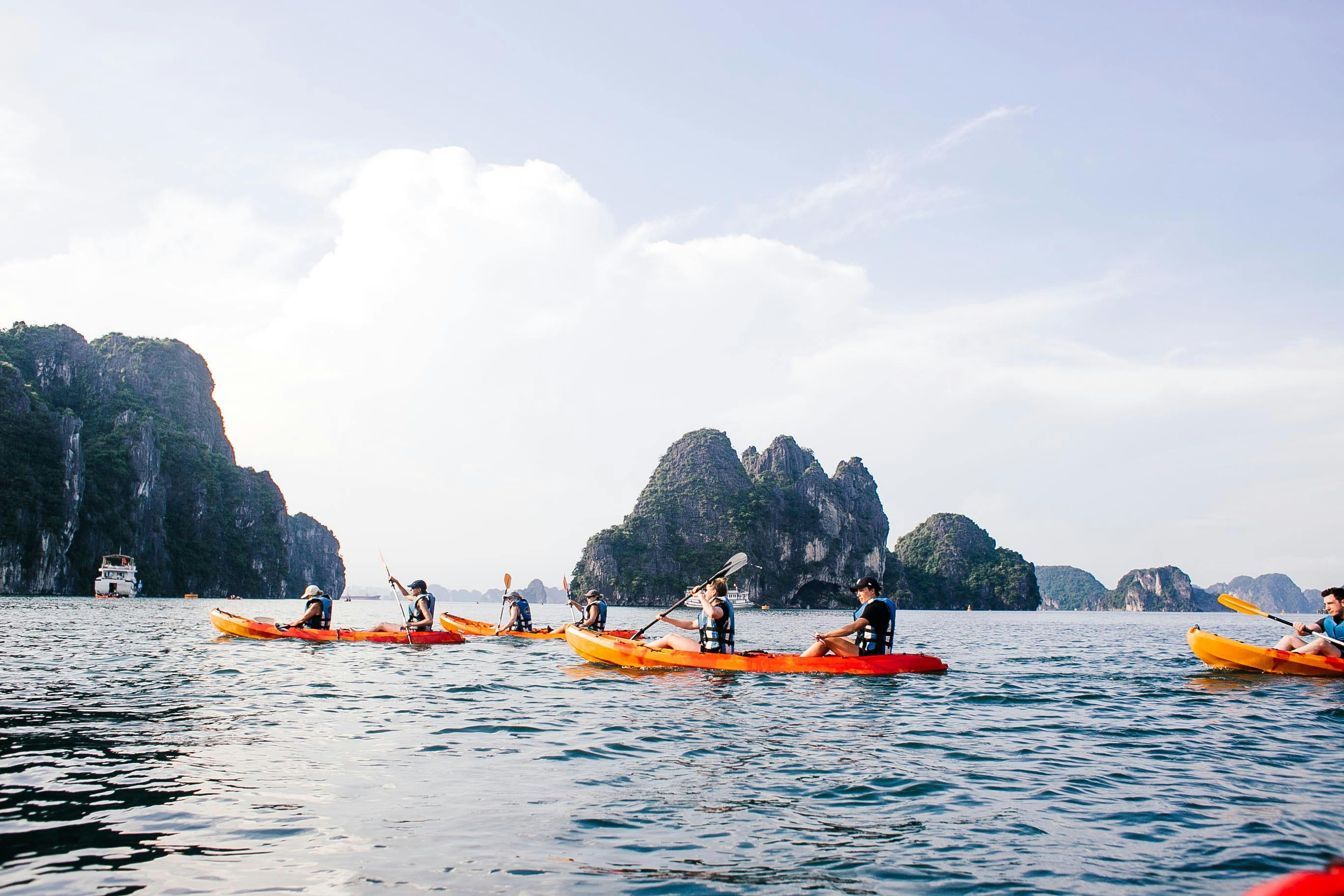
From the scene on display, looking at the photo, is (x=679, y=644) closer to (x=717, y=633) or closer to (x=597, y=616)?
(x=717, y=633)

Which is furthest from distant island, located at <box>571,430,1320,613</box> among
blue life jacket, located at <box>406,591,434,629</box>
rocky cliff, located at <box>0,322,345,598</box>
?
blue life jacket, located at <box>406,591,434,629</box>

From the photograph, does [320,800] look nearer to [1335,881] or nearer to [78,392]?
[1335,881]

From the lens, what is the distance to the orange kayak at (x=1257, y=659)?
1452 centimetres

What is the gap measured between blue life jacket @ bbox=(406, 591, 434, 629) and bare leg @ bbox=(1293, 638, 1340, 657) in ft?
60.8

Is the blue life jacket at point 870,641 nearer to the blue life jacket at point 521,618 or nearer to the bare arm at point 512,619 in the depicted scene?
the blue life jacket at point 521,618

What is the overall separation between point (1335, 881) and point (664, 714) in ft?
29.5

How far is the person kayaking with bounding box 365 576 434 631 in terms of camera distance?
21.5 m

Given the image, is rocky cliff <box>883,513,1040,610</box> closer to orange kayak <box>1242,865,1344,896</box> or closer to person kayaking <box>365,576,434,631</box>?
person kayaking <box>365,576,434,631</box>

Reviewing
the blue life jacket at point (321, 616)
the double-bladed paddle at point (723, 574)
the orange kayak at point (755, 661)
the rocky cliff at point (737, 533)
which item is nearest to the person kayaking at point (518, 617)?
the blue life jacket at point (321, 616)

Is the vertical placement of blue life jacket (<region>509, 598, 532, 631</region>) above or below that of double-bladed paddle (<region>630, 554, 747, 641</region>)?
below

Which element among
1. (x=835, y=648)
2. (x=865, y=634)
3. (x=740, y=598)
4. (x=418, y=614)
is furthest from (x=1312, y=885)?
(x=740, y=598)

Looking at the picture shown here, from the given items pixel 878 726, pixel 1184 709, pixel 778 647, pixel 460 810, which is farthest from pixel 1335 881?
pixel 778 647

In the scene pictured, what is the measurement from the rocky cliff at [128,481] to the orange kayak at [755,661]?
282 ft

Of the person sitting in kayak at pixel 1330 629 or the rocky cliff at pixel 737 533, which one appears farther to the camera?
the rocky cliff at pixel 737 533
